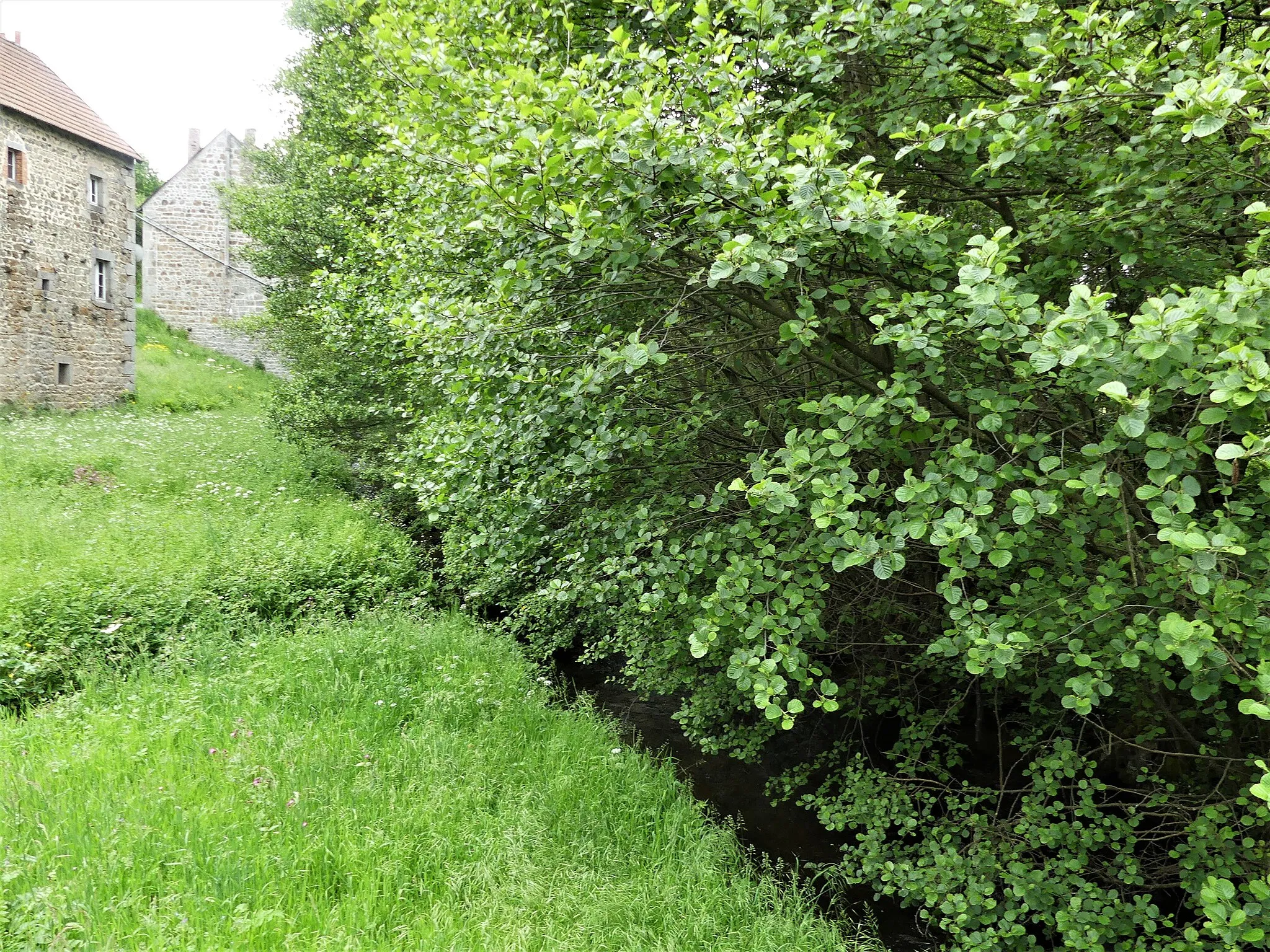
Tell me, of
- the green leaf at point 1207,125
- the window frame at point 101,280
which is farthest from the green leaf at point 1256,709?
the window frame at point 101,280

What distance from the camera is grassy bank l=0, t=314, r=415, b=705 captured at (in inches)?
256

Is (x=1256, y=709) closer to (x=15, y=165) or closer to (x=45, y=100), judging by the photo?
(x=15, y=165)

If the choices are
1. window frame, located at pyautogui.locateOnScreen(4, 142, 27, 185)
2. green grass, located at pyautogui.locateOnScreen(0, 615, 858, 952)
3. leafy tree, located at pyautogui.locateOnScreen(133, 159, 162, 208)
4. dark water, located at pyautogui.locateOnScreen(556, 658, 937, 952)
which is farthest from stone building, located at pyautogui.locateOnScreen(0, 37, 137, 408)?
leafy tree, located at pyautogui.locateOnScreen(133, 159, 162, 208)

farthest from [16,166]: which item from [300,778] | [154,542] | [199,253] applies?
[300,778]

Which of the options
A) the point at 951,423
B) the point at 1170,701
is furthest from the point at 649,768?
the point at 951,423

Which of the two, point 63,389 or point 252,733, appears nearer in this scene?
point 252,733

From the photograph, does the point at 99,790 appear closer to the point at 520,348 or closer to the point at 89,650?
the point at 89,650

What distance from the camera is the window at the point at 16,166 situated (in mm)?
17500

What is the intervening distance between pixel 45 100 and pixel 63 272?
445 centimetres

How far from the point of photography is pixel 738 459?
513cm

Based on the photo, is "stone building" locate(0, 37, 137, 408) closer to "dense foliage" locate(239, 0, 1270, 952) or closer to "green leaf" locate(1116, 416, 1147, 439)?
"dense foliage" locate(239, 0, 1270, 952)

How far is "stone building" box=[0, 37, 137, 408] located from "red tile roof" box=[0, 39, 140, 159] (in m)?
0.04

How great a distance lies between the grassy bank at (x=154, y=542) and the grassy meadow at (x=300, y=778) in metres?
0.04

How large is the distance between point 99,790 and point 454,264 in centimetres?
398
